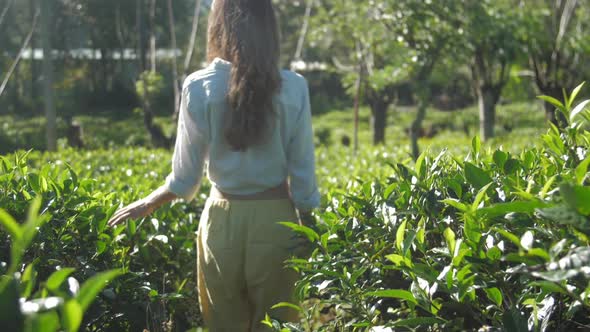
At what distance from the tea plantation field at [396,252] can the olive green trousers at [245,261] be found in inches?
5.2

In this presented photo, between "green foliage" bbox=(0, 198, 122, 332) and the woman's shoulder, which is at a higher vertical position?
the woman's shoulder

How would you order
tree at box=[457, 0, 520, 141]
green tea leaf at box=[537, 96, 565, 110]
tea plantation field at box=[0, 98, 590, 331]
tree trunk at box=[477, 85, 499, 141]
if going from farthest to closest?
1. tree trunk at box=[477, 85, 499, 141]
2. tree at box=[457, 0, 520, 141]
3. green tea leaf at box=[537, 96, 565, 110]
4. tea plantation field at box=[0, 98, 590, 331]

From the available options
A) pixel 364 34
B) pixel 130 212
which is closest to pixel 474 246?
pixel 130 212

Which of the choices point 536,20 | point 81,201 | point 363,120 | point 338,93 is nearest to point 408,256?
point 81,201

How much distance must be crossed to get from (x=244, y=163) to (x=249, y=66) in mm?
335

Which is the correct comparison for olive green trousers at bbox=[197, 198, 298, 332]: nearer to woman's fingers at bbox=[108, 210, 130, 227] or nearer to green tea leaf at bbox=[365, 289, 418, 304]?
woman's fingers at bbox=[108, 210, 130, 227]

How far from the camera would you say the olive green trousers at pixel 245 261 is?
8.09 feet

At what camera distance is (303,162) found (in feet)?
8.25

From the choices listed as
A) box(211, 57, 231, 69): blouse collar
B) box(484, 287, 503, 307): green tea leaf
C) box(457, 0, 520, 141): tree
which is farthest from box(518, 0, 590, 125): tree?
box(484, 287, 503, 307): green tea leaf

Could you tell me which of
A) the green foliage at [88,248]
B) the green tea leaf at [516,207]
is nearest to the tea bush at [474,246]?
the green tea leaf at [516,207]

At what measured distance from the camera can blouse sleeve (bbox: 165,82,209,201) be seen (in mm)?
2404

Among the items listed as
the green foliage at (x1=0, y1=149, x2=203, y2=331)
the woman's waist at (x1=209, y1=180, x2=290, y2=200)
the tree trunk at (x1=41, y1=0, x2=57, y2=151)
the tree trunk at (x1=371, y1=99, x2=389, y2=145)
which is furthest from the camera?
the tree trunk at (x1=371, y1=99, x2=389, y2=145)

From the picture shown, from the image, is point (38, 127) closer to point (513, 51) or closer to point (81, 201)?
point (513, 51)

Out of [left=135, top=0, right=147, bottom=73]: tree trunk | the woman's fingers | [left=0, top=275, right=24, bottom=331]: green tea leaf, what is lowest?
the woman's fingers
